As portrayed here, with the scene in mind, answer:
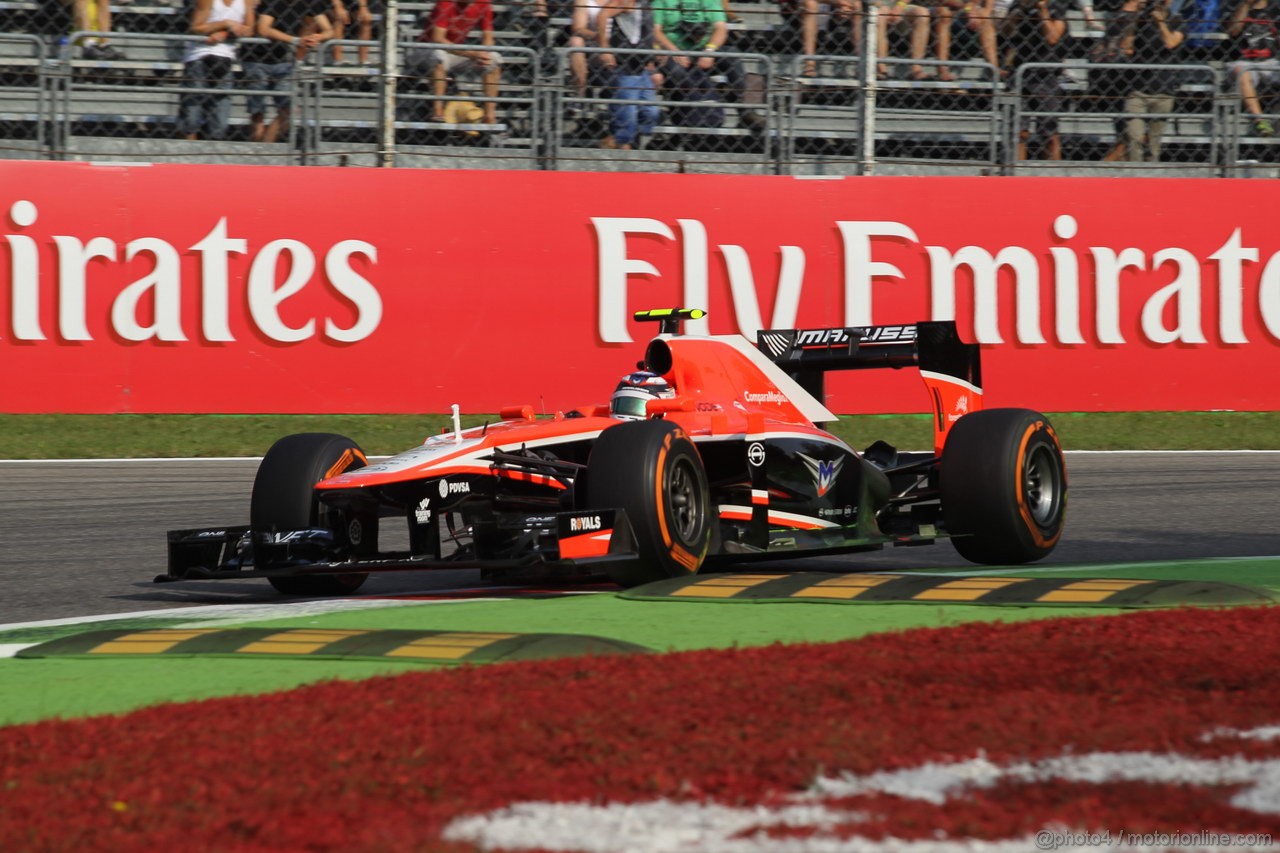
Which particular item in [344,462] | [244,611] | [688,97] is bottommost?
[244,611]

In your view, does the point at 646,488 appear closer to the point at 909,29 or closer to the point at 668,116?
the point at 668,116

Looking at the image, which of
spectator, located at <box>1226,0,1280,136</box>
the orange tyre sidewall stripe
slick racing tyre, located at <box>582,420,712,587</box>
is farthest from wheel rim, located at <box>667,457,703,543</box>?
spectator, located at <box>1226,0,1280,136</box>

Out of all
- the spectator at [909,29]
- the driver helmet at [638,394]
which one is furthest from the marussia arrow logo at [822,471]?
the spectator at [909,29]

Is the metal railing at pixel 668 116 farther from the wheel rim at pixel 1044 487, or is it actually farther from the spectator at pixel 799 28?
the wheel rim at pixel 1044 487

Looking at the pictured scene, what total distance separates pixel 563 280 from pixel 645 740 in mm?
8923

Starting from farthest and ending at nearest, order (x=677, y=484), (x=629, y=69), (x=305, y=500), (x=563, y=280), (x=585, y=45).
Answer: (x=585, y=45)
(x=629, y=69)
(x=563, y=280)
(x=305, y=500)
(x=677, y=484)

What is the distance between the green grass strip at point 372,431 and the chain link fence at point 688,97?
1.96 meters

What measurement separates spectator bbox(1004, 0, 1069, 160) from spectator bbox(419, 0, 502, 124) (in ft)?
13.4

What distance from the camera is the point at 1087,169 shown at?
1341 cm

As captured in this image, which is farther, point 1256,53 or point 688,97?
point 1256,53

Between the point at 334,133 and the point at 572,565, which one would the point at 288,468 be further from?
the point at 334,133

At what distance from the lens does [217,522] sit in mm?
8648

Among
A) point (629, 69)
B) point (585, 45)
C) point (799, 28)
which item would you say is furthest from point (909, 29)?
point (585, 45)

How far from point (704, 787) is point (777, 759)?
0.23 metres
